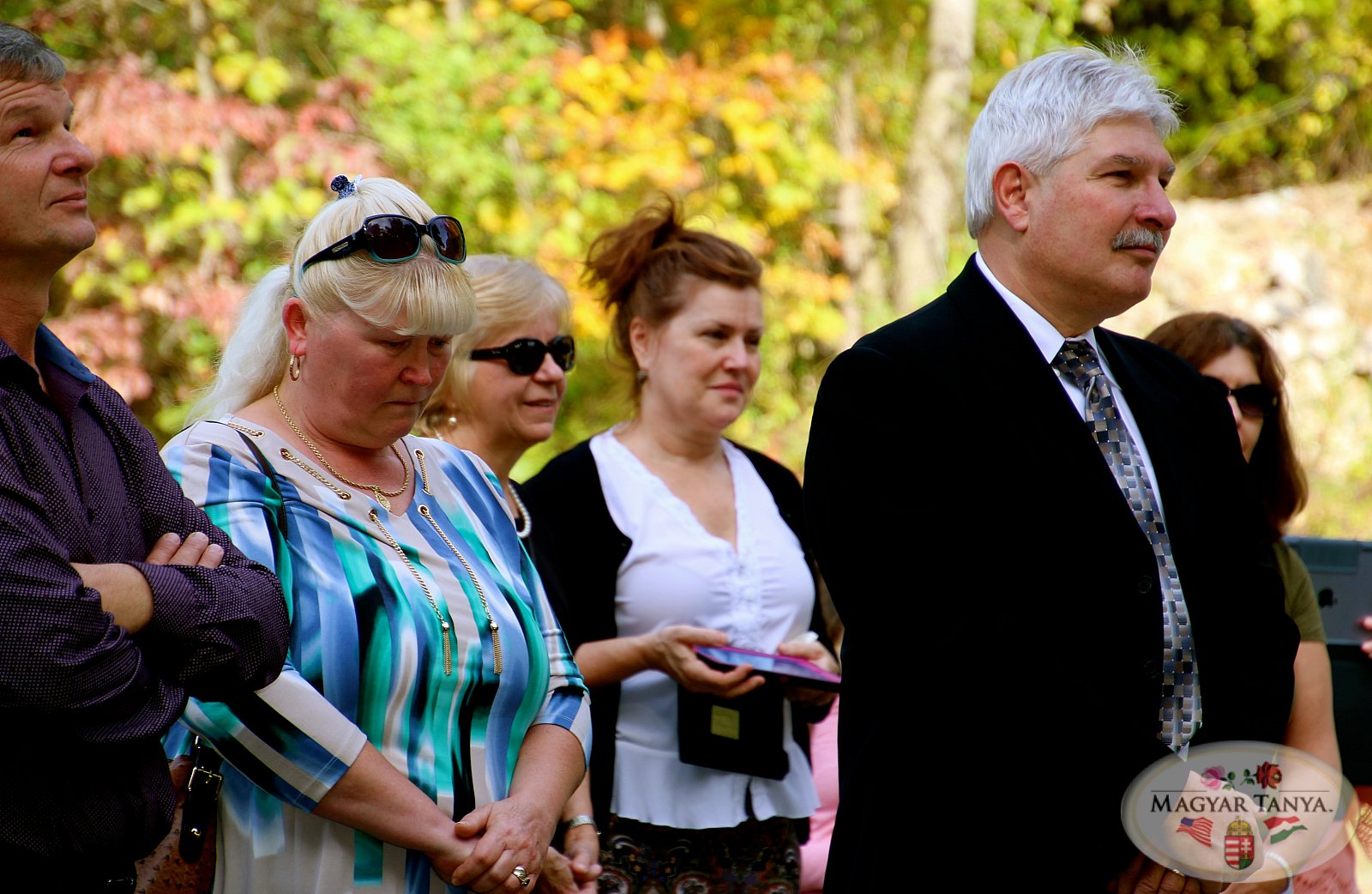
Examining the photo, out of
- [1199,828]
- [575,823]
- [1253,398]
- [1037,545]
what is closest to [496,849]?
[575,823]

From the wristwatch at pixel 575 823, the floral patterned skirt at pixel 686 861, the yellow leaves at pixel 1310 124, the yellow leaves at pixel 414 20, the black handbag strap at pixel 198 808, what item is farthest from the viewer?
the yellow leaves at pixel 1310 124

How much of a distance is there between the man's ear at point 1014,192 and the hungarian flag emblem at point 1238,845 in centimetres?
114

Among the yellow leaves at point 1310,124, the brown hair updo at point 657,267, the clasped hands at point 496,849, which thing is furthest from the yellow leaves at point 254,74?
the yellow leaves at point 1310,124

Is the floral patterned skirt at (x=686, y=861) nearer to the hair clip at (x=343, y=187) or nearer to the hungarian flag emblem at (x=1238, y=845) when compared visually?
the hungarian flag emblem at (x=1238, y=845)

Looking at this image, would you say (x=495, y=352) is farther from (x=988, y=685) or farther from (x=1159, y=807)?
(x=1159, y=807)

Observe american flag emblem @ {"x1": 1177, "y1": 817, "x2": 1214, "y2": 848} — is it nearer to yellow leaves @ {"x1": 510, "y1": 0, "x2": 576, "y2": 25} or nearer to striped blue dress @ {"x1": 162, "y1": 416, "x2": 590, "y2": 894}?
Answer: striped blue dress @ {"x1": 162, "y1": 416, "x2": 590, "y2": 894}

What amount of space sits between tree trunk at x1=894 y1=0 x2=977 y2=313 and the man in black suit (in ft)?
25.8

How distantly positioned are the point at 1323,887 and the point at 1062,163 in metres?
1.86

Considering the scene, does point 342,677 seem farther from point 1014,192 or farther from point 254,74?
point 254,74

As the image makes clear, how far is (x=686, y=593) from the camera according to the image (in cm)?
338

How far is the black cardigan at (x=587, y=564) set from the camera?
325 cm

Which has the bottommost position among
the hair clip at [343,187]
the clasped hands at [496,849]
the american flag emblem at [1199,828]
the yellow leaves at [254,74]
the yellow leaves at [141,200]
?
the clasped hands at [496,849]

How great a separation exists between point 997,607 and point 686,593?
50.0 inches

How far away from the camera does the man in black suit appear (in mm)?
2195
